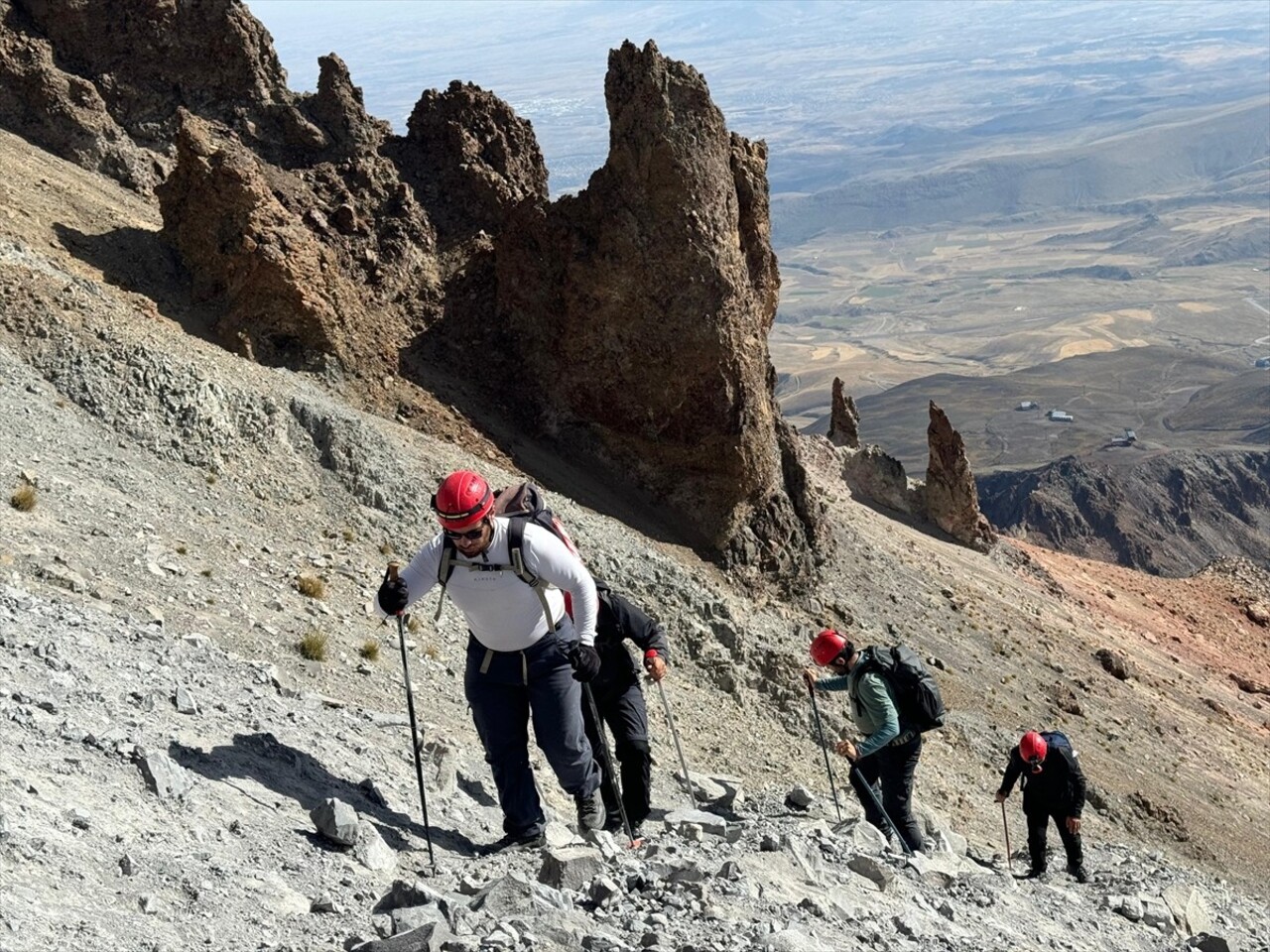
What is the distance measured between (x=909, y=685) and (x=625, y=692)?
324 cm

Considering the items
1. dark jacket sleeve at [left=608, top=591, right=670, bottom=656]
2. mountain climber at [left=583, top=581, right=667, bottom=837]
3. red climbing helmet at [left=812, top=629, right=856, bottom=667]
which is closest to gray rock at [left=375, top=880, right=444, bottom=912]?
mountain climber at [left=583, top=581, right=667, bottom=837]

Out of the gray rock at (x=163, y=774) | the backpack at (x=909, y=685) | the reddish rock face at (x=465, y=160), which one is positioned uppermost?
the reddish rock face at (x=465, y=160)

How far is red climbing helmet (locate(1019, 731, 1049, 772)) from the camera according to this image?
14109 millimetres

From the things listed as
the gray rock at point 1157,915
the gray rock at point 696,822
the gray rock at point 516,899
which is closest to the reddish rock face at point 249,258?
the gray rock at point 696,822

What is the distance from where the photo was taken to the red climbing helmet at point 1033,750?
14.1 m

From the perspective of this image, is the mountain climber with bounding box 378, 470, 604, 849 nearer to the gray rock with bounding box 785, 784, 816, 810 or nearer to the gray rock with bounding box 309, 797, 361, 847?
the gray rock with bounding box 309, 797, 361, 847

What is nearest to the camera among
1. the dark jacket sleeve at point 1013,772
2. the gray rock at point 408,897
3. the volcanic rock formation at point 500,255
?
the gray rock at point 408,897

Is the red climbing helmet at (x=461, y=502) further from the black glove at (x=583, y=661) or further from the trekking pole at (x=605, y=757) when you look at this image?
the trekking pole at (x=605, y=757)

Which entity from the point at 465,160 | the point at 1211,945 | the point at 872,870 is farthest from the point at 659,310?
the point at 872,870

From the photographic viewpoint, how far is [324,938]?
6910mm

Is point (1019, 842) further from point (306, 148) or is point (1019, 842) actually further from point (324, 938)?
point (306, 148)

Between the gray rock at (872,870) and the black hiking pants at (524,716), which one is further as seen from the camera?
the gray rock at (872,870)

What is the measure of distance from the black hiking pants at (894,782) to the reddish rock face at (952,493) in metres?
32.0

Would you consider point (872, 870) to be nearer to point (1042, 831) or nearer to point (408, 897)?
point (408, 897)
